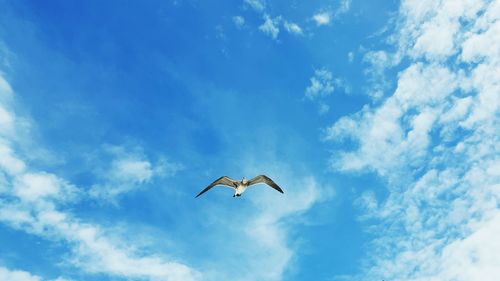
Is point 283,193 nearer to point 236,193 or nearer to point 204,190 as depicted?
point 236,193

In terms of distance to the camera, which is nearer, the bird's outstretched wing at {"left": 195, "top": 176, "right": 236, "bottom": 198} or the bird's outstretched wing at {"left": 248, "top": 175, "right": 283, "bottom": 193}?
the bird's outstretched wing at {"left": 248, "top": 175, "right": 283, "bottom": 193}

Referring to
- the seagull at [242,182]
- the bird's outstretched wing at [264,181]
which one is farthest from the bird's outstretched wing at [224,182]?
the bird's outstretched wing at [264,181]

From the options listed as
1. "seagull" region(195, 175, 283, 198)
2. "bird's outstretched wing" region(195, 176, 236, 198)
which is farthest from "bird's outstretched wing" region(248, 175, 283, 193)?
"bird's outstretched wing" region(195, 176, 236, 198)

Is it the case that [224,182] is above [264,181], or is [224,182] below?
below

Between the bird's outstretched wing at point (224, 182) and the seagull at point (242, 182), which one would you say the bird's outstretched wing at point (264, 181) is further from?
the bird's outstretched wing at point (224, 182)

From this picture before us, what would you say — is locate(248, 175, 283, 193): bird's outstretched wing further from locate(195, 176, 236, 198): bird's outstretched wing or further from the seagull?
locate(195, 176, 236, 198): bird's outstretched wing

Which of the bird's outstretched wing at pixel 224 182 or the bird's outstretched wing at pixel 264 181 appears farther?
the bird's outstretched wing at pixel 224 182

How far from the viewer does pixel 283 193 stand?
31875mm

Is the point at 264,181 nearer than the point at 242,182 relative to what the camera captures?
No

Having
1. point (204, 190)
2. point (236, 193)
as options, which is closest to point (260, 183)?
point (236, 193)

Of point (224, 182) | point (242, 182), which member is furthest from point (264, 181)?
point (224, 182)

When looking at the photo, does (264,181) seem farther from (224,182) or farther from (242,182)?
(224,182)

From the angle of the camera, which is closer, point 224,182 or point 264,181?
point 224,182

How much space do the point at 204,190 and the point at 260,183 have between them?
7.16 m
